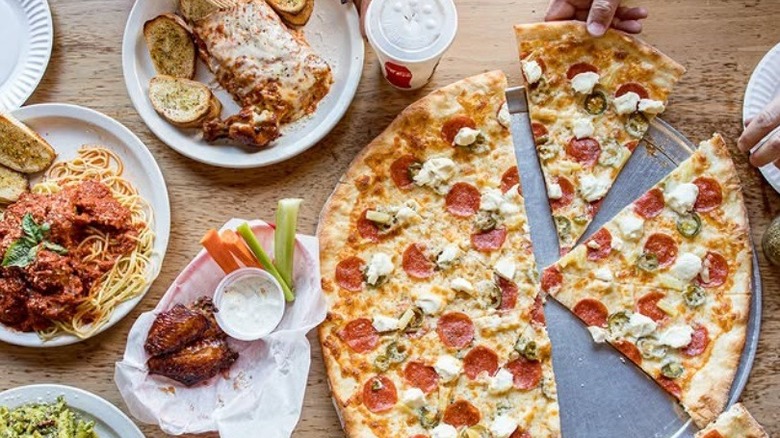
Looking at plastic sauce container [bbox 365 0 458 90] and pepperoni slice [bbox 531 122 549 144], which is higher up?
plastic sauce container [bbox 365 0 458 90]

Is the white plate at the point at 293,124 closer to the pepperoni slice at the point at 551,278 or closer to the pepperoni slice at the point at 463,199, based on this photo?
the pepperoni slice at the point at 463,199

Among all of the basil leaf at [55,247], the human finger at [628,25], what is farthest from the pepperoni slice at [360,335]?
the human finger at [628,25]

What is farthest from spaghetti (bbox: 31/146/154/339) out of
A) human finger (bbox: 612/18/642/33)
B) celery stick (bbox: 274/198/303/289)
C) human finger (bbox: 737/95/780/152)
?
human finger (bbox: 737/95/780/152)

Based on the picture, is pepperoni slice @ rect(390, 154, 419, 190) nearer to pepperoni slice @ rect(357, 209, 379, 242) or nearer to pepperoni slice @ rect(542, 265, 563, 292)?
pepperoni slice @ rect(357, 209, 379, 242)

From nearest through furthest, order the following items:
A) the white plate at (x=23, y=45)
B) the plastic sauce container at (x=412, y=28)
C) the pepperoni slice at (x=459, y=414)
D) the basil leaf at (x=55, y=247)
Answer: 1. the plastic sauce container at (x=412, y=28)
2. the basil leaf at (x=55, y=247)
3. the pepperoni slice at (x=459, y=414)
4. the white plate at (x=23, y=45)

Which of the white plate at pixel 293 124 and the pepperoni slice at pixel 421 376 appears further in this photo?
the white plate at pixel 293 124

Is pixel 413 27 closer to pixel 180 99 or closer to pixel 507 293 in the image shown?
pixel 180 99

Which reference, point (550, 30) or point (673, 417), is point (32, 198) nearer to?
point (550, 30)
